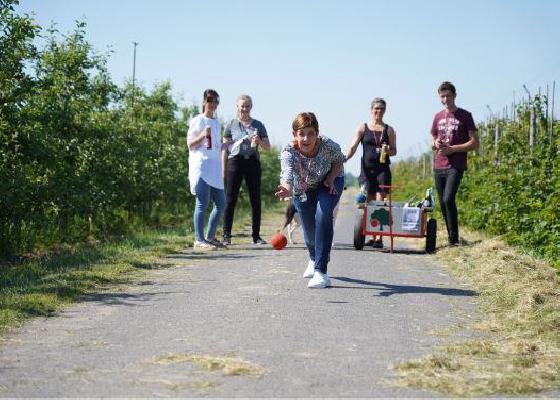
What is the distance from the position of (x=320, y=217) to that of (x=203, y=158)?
3649 mm

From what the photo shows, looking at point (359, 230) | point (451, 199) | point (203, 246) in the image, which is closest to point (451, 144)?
point (451, 199)

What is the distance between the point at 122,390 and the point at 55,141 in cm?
659

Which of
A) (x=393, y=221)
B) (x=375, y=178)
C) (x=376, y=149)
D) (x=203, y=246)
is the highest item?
(x=376, y=149)

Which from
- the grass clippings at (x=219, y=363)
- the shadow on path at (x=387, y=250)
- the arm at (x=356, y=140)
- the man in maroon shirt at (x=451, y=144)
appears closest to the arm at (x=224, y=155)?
the arm at (x=356, y=140)

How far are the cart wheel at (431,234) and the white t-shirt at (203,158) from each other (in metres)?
2.71

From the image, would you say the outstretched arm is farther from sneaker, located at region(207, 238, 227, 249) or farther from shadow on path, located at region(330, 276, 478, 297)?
shadow on path, located at region(330, 276, 478, 297)

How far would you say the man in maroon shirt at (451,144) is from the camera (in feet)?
34.9

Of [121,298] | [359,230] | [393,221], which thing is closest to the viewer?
[121,298]

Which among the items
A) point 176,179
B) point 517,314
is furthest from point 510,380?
point 176,179

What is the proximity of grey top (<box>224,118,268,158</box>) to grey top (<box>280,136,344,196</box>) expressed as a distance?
379 centimetres

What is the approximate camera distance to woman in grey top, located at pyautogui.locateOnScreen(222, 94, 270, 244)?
425 inches

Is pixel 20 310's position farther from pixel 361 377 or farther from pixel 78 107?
pixel 78 107

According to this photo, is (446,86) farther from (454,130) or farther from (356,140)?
(356,140)

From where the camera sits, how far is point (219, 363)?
4184mm
